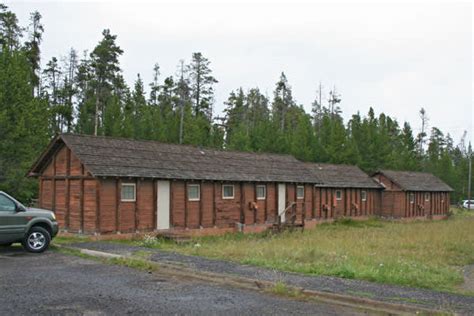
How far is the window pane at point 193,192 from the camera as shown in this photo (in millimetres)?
25938

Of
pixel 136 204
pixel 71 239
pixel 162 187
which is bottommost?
pixel 71 239

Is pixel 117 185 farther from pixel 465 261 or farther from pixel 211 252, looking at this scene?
pixel 465 261

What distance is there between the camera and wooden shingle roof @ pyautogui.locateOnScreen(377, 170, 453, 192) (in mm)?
47625

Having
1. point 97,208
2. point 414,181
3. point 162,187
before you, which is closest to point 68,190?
point 97,208

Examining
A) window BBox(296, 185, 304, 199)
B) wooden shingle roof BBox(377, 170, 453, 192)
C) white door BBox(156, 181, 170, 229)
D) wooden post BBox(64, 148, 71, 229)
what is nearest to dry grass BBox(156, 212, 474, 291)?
white door BBox(156, 181, 170, 229)

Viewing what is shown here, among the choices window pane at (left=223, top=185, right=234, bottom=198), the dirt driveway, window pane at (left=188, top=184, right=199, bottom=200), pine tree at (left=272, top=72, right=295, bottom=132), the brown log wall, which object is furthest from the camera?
pine tree at (left=272, top=72, right=295, bottom=132)

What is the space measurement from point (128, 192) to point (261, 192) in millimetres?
9908

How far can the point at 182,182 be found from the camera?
83.3 ft

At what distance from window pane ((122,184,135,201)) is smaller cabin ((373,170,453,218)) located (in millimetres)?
29914

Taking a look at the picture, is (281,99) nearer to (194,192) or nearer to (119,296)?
(194,192)

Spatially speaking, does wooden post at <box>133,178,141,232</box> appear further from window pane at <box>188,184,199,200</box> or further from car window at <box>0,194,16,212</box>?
car window at <box>0,194,16,212</box>

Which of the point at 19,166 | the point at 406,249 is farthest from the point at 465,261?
the point at 19,166

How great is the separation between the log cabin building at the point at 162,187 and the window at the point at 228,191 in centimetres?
5

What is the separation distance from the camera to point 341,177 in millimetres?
42750
